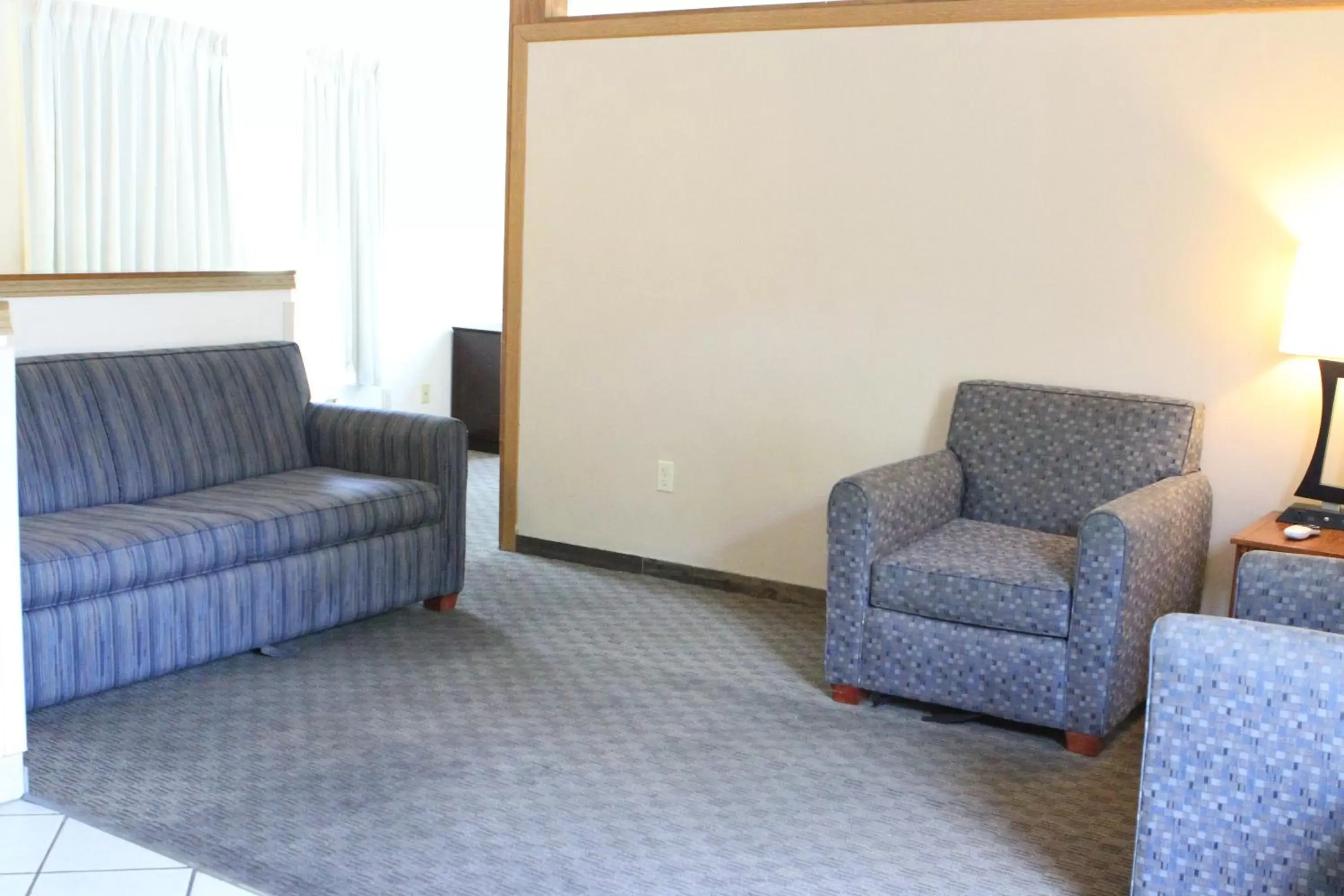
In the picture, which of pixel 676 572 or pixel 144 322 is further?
pixel 676 572

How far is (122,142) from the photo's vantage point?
5.07 meters

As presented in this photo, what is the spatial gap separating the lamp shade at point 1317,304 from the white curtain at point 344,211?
13.9 feet

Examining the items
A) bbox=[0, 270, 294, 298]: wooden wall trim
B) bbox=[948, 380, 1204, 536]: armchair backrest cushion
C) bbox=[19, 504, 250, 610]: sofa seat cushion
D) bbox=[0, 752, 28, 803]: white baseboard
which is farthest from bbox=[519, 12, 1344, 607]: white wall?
bbox=[0, 752, 28, 803]: white baseboard

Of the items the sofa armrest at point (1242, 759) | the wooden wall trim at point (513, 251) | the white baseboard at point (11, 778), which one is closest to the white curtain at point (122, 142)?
the wooden wall trim at point (513, 251)

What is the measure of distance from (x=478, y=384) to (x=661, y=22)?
2.85 meters

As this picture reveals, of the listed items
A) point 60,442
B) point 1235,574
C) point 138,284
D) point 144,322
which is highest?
point 138,284

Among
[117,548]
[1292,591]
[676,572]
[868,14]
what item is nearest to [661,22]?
[868,14]

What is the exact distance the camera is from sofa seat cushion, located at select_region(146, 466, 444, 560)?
3.34 metres

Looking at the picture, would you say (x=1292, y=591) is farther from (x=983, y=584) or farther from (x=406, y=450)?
(x=406, y=450)

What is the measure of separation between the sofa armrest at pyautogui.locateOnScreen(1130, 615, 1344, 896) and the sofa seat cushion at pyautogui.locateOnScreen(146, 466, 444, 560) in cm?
216

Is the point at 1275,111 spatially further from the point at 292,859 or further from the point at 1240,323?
the point at 292,859

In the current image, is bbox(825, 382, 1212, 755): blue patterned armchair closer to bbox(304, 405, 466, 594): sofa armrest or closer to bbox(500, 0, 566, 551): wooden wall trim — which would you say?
bbox(304, 405, 466, 594): sofa armrest

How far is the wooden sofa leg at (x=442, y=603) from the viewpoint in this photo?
3.95m

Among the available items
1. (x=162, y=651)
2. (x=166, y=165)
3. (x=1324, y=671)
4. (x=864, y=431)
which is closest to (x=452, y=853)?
(x=162, y=651)
